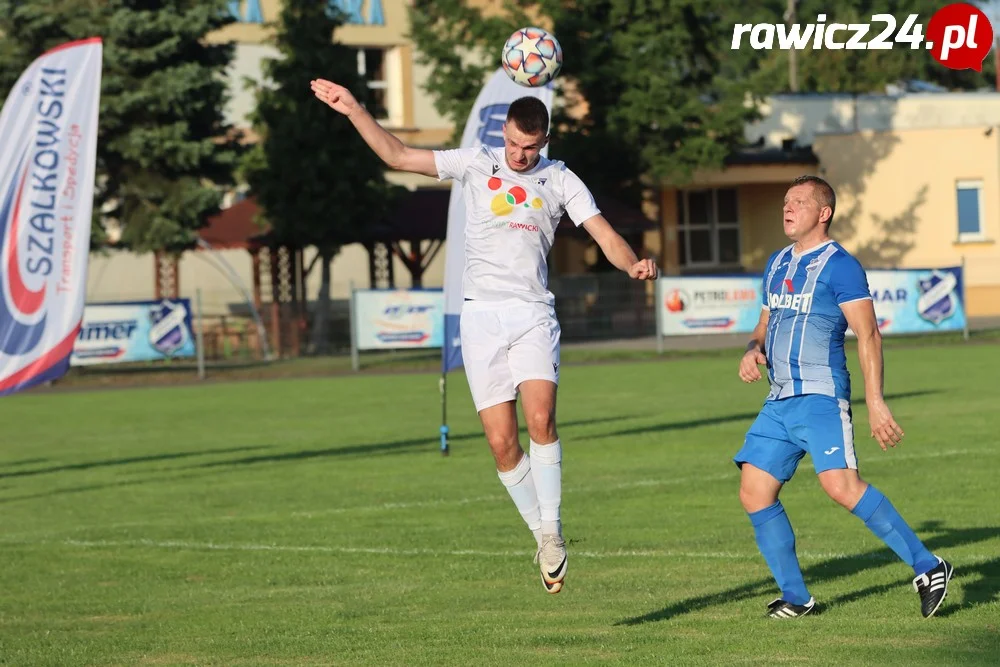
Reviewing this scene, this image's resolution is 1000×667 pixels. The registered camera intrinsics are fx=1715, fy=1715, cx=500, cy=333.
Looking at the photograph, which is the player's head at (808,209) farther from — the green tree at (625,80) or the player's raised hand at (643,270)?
the green tree at (625,80)

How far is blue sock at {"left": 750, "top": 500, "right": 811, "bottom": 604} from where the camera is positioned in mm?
8070

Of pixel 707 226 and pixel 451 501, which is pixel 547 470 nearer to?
pixel 451 501

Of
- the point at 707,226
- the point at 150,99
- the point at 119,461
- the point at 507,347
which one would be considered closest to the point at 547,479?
the point at 507,347

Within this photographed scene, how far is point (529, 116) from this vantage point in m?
8.15

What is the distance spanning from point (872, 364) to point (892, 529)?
0.81 metres

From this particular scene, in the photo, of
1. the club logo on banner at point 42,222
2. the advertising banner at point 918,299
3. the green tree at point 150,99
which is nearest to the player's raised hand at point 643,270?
the club logo on banner at point 42,222

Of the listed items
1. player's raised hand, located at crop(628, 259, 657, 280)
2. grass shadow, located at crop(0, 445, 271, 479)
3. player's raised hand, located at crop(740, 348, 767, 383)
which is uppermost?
player's raised hand, located at crop(628, 259, 657, 280)

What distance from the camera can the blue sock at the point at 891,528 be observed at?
7.90 metres

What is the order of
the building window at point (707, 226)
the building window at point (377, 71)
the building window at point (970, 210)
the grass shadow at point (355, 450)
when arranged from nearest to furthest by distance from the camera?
the grass shadow at point (355, 450), the building window at point (970, 210), the building window at point (707, 226), the building window at point (377, 71)

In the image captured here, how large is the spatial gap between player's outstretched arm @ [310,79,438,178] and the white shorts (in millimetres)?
748

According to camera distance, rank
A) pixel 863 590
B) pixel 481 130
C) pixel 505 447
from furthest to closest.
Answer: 1. pixel 481 130
2. pixel 863 590
3. pixel 505 447

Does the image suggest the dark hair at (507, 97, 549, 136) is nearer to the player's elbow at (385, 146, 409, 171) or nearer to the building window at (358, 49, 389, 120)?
the player's elbow at (385, 146, 409, 171)

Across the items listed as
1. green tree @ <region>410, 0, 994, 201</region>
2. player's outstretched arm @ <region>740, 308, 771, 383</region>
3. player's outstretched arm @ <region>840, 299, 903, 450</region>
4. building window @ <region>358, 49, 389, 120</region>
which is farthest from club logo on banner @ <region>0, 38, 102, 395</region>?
building window @ <region>358, 49, 389, 120</region>

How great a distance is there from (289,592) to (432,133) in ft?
158
